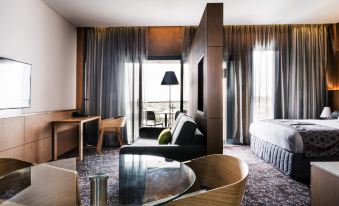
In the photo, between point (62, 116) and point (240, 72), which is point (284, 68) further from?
point (62, 116)

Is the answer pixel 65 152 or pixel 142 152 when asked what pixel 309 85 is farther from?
pixel 65 152

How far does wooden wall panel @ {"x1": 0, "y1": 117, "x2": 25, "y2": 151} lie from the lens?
303 cm

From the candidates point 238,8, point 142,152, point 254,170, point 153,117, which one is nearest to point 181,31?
point 238,8

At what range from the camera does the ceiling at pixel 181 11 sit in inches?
178

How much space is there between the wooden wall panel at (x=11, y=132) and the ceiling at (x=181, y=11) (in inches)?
92.6

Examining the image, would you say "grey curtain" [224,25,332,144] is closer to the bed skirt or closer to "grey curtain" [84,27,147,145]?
the bed skirt

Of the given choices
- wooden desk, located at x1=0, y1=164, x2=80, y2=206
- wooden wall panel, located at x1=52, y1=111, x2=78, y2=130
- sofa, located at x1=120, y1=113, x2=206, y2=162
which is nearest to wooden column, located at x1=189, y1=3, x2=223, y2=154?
sofa, located at x1=120, y1=113, x2=206, y2=162

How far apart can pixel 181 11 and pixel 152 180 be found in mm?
4008

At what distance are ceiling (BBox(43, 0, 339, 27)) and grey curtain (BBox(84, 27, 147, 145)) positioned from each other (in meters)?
0.30

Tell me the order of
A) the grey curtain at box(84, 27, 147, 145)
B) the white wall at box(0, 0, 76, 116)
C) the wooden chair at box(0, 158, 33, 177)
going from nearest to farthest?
1. the wooden chair at box(0, 158, 33, 177)
2. the white wall at box(0, 0, 76, 116)
3. the grey curtain at box(84, 27, 147, 145)

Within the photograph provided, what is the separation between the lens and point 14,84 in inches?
139

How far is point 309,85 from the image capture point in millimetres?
5812

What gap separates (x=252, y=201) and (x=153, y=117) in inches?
143

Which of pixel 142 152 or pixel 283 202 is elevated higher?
pixel 142 152
